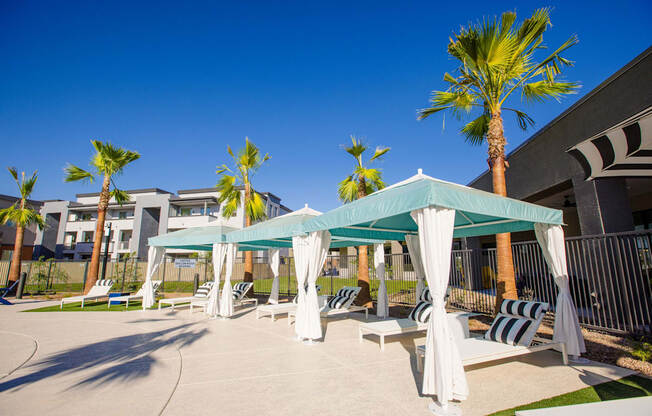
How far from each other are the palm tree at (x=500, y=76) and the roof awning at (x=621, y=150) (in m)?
2.20

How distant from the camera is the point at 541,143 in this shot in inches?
399

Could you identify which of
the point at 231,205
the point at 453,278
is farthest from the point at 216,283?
the point at 453,278

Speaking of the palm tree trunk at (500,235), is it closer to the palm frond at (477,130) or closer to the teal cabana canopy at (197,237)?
the palm frond at (477,130)

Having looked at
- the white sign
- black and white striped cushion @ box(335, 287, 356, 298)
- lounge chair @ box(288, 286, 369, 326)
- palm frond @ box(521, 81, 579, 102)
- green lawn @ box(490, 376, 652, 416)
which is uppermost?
palm frond @ box(521, 81, 579, 102)

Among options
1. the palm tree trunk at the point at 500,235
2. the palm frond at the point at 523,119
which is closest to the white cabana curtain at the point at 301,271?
the palm tree trunk at the point at 500,235

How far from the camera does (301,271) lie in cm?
663

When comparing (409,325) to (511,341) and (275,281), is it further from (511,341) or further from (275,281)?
(275,281)

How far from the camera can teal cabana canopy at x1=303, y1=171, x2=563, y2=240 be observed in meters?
3.85

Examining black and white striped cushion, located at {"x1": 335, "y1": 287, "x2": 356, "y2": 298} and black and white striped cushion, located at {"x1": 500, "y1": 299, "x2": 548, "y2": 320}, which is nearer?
black and white striped cushion, located at {"x1": 500, "y1": 299, "x2": 548, "y2": 320}

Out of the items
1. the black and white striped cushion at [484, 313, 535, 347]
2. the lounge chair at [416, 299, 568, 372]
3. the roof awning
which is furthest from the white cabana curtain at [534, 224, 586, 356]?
the roof awning

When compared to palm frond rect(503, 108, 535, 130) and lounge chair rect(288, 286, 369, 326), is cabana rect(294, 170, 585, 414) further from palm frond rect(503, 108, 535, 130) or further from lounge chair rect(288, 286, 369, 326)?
palm frond rect(503, 108, 535, 130)

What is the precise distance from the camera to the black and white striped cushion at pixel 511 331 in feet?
15.2

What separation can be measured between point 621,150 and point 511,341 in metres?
3.13

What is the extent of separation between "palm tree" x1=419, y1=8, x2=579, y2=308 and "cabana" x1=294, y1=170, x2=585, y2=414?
4.67 ft
